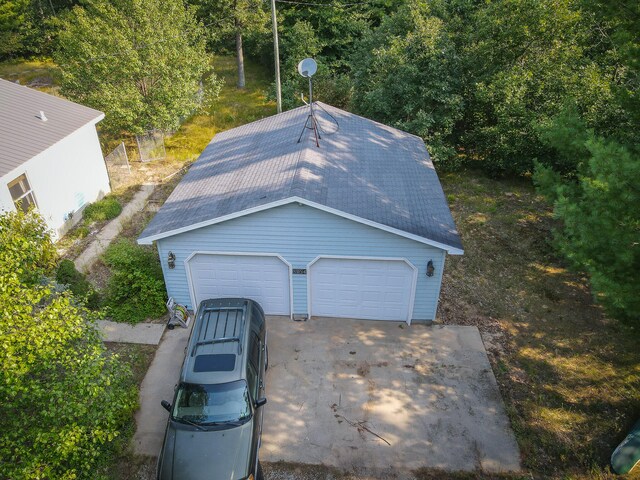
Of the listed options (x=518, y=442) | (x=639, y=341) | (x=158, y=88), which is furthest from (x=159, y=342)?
(x=158, y=88)

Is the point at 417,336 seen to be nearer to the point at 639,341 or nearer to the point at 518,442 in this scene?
the point at 518,442

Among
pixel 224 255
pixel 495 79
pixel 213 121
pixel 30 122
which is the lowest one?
pixel 213 121

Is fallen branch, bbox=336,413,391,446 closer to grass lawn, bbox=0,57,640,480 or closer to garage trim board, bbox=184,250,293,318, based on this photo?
grass lawn, bbox=0,57,640,480

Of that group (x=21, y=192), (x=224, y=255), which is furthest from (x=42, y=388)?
(x=21, y=192)

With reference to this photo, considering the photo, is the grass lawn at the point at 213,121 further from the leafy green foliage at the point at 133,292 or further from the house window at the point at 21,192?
the leafy green foliage at the point at 133,292

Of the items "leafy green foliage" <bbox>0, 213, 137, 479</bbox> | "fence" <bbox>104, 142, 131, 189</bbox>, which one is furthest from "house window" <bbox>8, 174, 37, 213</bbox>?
"leafy green foliage" <bbox>0, 213, 137, 479</bbox>

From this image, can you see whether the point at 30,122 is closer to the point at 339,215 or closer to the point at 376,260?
the point at 339,215

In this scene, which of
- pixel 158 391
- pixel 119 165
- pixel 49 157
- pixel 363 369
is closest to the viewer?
pixel 158 391
